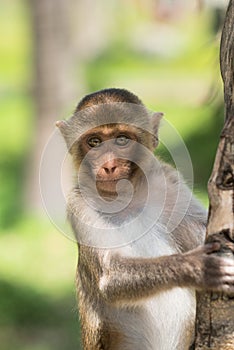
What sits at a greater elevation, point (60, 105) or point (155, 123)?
point (155, 123)

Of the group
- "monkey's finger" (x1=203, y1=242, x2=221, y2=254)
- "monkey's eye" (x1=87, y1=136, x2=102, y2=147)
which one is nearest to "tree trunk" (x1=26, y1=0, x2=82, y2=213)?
"monkey's eye" (x1=87, y1=136, x2=102, y2=147)

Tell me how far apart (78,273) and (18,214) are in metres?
8.29

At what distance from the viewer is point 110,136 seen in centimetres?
655

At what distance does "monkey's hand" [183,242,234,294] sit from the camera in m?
5.22

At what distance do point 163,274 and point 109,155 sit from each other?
2.75 ft

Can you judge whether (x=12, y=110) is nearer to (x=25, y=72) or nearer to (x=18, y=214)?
(x=25, y=72)

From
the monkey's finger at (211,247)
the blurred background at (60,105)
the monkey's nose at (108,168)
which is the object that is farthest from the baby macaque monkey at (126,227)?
the monkey's finger at (211,247)

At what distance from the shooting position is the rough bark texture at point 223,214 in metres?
4.86

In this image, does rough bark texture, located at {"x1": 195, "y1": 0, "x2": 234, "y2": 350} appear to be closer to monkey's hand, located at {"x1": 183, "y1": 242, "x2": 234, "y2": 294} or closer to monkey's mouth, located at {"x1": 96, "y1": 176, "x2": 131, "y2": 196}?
monkey's hand, located at {"x1": 183, "y1": 242, "x2": 234, "y2": 294}

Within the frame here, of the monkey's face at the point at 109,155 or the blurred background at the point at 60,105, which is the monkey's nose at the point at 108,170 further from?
the blurred background at the point at 60,105

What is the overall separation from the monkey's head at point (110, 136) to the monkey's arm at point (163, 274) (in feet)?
1.62

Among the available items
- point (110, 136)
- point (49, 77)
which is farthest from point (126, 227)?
point (49, 77)

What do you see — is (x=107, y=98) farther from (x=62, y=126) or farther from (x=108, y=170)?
(x=108, y=170)

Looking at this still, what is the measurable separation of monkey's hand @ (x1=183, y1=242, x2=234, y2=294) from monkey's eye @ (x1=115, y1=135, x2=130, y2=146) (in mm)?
972
